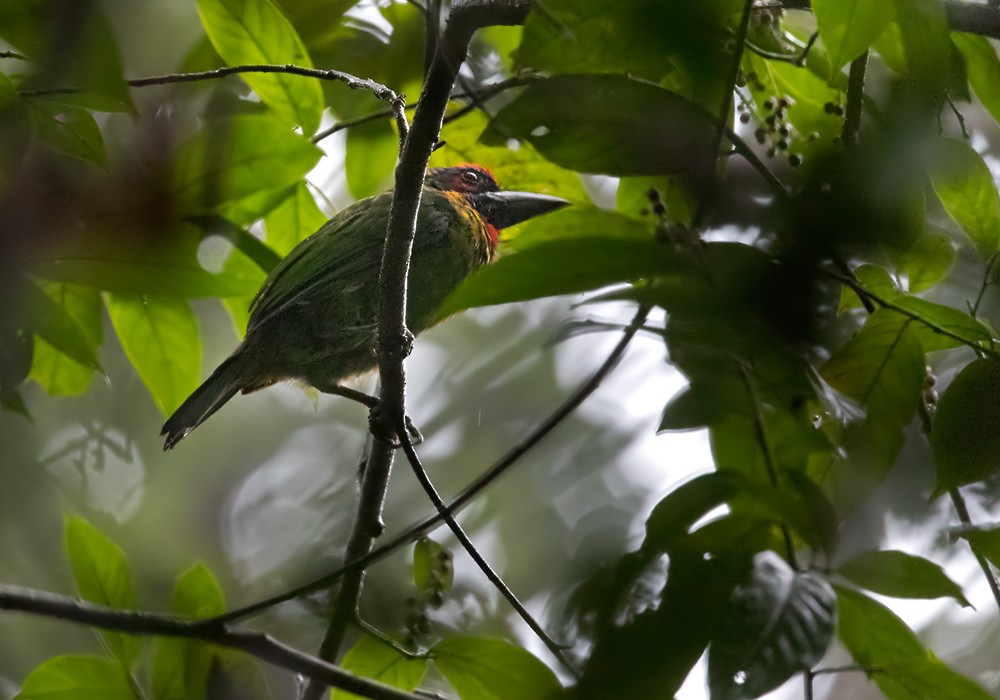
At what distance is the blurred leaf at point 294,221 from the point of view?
2.66 metres

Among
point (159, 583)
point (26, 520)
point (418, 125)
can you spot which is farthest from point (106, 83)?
point (26, 520)

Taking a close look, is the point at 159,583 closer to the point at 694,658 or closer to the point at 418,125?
the point at 418,125

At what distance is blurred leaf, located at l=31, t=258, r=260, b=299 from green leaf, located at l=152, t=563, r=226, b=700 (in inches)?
24.0

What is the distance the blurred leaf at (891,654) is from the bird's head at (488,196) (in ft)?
6.29

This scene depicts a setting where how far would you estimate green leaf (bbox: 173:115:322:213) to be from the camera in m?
2.22

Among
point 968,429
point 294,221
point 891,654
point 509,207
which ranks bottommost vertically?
point 891,654

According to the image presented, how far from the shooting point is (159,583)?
13.9 ft

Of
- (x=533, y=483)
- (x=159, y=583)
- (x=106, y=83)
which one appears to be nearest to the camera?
(x=106, y=83)

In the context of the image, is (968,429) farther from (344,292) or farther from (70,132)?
(344,292)

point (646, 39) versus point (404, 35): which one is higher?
point (404, 35)

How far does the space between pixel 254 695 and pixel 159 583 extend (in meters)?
2.43

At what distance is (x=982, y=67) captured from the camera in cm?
192

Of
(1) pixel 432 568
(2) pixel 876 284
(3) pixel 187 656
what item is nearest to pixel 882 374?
(2) pixel 876 284

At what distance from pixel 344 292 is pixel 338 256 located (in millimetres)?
123
